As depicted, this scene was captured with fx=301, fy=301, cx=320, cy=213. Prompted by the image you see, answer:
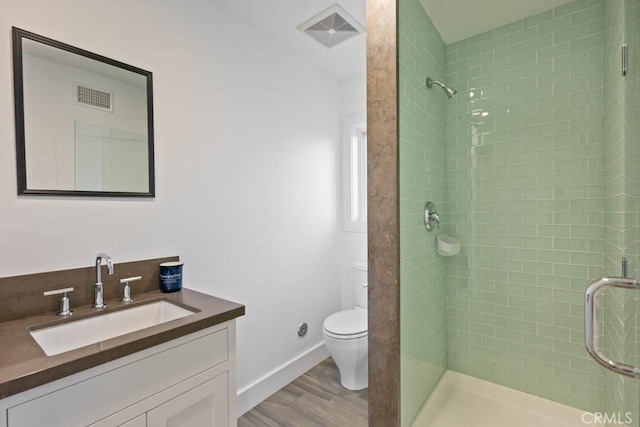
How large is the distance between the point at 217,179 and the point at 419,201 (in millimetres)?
1204

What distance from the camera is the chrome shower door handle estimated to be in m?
0.72

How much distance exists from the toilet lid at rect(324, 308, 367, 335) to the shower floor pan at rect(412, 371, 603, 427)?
606 millimetres

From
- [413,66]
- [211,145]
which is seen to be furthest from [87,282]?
[413,66]

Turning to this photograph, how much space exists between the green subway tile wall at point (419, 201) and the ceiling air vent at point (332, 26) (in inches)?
22.3

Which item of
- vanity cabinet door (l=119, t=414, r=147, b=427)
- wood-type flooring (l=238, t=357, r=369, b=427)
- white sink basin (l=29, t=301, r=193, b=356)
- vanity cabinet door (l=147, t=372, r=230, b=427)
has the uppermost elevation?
white sink basin (l=29, t=301, r=193, b=356)

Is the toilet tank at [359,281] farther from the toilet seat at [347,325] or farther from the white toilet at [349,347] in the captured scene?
the white toilet at [349,347]

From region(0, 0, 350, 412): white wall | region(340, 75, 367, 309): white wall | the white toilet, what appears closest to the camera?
region(0, 0, 350, 412): white wall

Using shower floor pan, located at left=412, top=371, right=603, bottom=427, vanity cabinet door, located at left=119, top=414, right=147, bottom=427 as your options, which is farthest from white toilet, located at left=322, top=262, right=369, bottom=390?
vanity cabinet door, located at left=119, top=414, right=147, bottom=427

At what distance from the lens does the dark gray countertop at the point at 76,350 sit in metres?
0.81

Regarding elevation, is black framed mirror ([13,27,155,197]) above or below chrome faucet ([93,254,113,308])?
above

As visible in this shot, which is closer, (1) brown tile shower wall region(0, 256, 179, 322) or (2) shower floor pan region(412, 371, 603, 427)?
(1) brown tile shower wall region(0, 256, 179, 322)

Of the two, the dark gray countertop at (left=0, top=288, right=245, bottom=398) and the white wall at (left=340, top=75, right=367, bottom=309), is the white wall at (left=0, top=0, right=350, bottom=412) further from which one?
the dark gray countertop at (left=0, top=288, right=245, bottom=398)

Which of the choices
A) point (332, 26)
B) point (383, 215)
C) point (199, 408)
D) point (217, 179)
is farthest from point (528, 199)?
point (199, 408)

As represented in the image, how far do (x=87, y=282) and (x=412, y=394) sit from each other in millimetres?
1578
